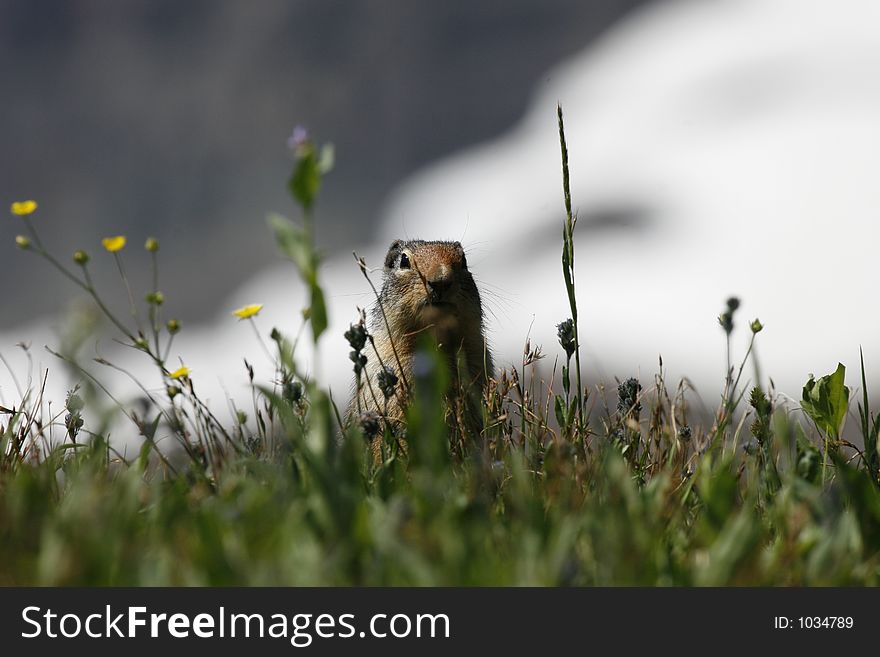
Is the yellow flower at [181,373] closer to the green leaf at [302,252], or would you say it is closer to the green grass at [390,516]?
the green grass at [390,516]

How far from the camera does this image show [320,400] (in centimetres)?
175

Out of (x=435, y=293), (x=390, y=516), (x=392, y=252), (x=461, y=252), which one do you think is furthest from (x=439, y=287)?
(x=390, y=516)

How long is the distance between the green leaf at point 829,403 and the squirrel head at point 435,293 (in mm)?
2173

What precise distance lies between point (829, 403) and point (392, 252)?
3880 mm

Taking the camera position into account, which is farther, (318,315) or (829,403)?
(829,403)

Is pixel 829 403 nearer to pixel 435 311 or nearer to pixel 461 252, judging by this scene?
pixel 435 311

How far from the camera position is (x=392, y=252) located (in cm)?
630

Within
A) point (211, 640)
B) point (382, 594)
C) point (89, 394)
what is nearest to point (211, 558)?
point (211, 640)

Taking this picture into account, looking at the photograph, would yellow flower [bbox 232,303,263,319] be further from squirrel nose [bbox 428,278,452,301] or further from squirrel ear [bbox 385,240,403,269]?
squirrel ear [bbox 385,240,403,269]

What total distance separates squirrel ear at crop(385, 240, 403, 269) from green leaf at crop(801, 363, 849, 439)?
369 centimetres

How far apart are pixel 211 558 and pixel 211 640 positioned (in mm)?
147

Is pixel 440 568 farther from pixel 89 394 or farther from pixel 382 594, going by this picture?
pixel 89 394

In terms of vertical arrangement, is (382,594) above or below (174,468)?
below

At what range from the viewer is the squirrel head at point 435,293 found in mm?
4988
